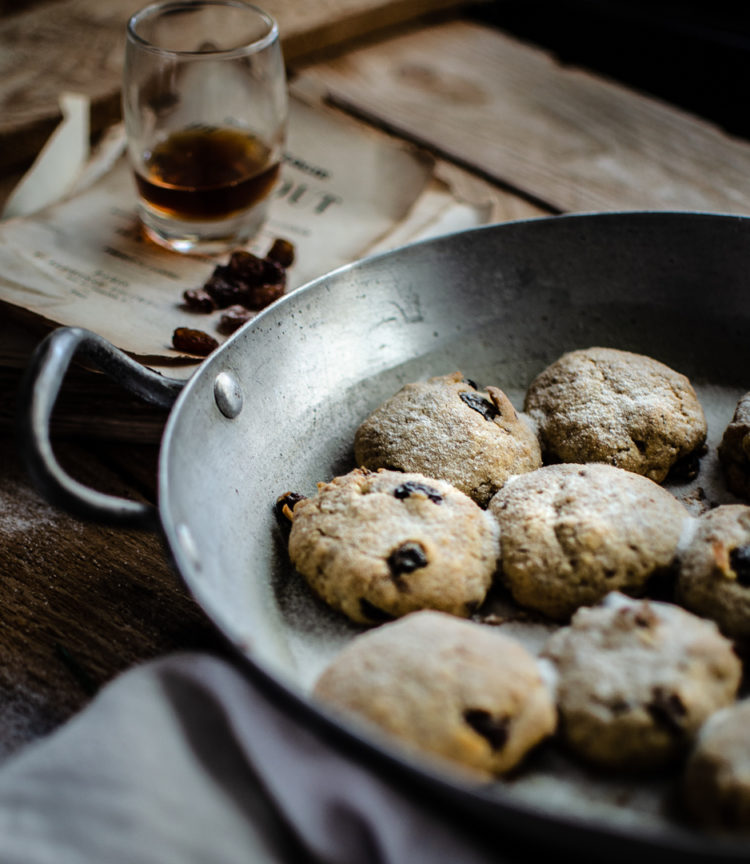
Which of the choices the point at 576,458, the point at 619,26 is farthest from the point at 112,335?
the point at 619,26

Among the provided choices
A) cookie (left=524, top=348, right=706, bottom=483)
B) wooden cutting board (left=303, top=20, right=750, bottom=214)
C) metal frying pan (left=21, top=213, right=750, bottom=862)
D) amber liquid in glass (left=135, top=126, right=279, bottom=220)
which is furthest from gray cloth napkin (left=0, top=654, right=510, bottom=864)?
wooden cutting board (left=303, top=20, right=750, bottom=214)

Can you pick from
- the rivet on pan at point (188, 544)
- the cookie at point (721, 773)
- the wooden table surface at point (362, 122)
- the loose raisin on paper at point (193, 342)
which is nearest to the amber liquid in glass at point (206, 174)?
the loose raisin on paper at point (193, 342)

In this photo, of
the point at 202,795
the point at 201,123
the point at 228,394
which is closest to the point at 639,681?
the point at 202,795

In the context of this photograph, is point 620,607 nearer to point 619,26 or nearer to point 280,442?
point 280,442

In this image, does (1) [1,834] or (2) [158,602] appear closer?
(1) [1,834]

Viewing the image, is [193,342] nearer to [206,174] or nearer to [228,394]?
[228,394]
